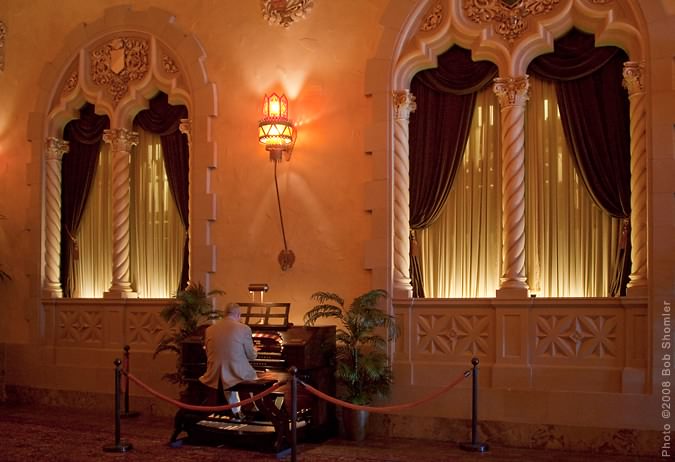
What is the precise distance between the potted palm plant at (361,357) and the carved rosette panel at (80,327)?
12.5ft

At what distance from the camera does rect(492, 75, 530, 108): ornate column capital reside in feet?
29.5

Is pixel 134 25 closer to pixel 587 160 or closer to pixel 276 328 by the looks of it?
pixel 276 328

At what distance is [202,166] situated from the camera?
10.7m

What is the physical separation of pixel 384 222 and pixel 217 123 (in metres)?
2.70

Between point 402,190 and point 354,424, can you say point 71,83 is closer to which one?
point 402,190

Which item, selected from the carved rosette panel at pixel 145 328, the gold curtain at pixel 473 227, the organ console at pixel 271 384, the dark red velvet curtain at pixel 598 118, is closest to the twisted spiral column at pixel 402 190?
the gold curtain at pixel 473 227

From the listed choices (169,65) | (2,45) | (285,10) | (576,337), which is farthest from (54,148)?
(576,337)

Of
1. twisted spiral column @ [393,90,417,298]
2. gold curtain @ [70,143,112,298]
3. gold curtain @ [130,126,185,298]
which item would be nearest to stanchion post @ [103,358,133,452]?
gold curtain @ [130,126,185,298]

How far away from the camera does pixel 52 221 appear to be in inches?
474

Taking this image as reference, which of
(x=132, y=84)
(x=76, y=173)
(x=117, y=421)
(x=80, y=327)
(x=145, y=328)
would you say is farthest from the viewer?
(x=76, y=173)

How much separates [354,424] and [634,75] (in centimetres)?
464

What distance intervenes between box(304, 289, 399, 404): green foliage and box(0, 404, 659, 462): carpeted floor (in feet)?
1.88

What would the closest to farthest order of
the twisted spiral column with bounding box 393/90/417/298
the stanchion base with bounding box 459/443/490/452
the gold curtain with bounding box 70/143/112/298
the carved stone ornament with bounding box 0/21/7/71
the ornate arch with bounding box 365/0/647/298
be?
the stanchion base with bounding box 459/443/490/452 < the ornate arch with bounding box 365/0/647/298 < the twisted spiral column with bounding box 393/90/417/298 < the gold curtain with bounding box 70/143/112/298 < the carved stone ornament with bounding box 0/21/7/71

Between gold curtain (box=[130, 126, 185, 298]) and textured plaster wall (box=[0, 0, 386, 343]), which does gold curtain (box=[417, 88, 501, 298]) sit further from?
gold curtain (box=[130, 126, 185, 298])
